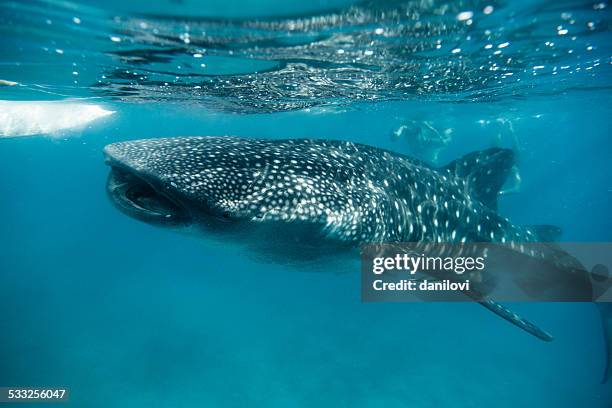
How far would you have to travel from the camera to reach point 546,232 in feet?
25.5

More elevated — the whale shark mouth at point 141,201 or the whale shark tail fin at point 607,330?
the whale shark mouth at point 141,201

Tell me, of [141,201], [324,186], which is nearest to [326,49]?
[324,186]

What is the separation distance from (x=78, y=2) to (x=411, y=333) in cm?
2206

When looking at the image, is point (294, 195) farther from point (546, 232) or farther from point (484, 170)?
point (546, 232)

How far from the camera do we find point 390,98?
18328mm

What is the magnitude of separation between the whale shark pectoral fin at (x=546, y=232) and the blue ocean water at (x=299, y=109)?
12.3 feet

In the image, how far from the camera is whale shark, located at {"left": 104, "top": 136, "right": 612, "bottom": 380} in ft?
11.9

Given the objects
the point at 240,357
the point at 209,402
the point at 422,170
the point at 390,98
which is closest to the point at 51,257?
the point at 240,357

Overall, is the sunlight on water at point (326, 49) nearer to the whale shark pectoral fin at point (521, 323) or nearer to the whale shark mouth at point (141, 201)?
the whale shark mouth at point (141, 201)

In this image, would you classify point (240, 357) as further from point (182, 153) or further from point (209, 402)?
point (182, 153)

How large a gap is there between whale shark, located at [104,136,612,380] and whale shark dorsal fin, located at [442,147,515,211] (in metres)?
0.55

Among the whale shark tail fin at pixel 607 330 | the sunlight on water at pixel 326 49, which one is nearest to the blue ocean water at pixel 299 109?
the sunlight on water at pixel 326 49

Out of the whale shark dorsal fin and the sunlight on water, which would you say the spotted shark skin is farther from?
the sunlight on water

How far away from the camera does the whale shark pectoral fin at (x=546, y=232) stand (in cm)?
764
